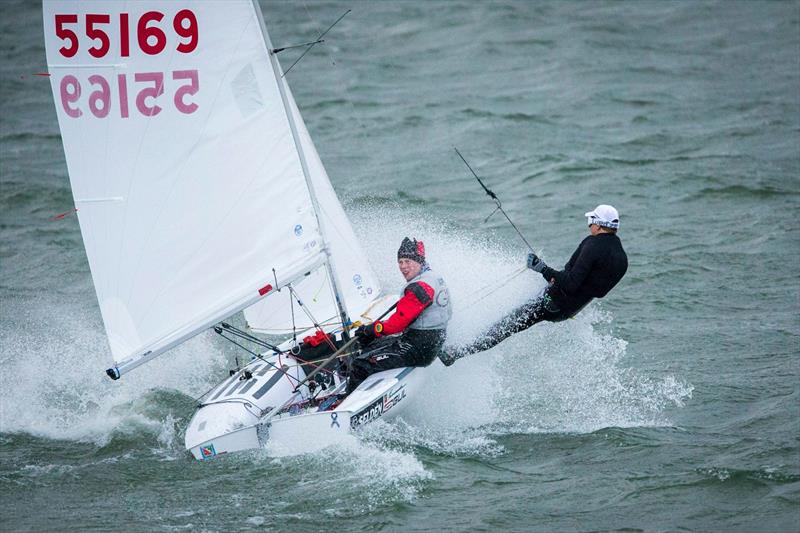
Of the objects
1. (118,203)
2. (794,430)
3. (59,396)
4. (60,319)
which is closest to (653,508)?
(794,430)

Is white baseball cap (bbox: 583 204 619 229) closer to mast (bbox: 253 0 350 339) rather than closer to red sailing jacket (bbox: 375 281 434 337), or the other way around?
red sailing jacket (bbox: 375 281 434 337)

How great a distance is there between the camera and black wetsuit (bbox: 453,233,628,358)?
27.1ft

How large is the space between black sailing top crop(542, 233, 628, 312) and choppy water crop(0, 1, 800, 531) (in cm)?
75

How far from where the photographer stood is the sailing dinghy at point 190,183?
7.41 meters

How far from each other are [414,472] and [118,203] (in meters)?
3.04

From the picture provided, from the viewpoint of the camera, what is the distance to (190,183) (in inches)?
307

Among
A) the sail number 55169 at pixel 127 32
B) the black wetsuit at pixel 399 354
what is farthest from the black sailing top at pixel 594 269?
the sail number 55169 at pixel 127 32

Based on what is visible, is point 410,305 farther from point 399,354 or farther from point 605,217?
point 605,217

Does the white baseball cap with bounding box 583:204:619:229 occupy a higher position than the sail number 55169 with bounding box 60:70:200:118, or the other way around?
the sail number 55169 with bounding box 60:70:200:118

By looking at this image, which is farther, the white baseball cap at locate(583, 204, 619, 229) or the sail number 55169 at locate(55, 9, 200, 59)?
→ the white baseball cap at locate(583, 204, 619, 229)

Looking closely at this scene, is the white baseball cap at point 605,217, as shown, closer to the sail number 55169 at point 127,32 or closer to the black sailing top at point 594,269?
the black sailing top at point 594,269

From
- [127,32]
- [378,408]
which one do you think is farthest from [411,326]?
[127,32]

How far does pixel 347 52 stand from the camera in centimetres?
2034

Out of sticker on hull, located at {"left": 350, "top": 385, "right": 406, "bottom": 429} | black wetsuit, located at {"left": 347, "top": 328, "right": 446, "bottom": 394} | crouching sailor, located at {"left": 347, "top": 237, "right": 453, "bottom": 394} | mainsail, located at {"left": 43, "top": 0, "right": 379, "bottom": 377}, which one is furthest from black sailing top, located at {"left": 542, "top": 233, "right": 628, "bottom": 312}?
mainsail, located at {"left": 43, "top": 0, "right": 379, "bottom": 377}
